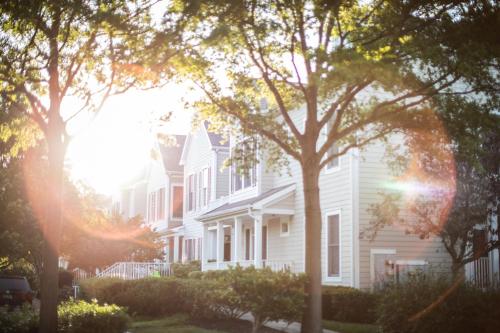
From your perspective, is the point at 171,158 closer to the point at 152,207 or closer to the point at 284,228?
the point at 152,207

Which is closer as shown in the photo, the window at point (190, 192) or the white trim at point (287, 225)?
the white trim at point (287, 225)

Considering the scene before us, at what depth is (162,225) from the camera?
1665 inches

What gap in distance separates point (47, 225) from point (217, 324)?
5.56 metres

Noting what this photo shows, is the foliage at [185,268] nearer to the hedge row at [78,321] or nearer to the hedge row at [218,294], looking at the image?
the hedge row at [218,294]

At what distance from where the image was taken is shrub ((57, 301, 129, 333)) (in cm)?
1405

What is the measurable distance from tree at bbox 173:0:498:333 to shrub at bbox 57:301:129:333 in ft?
13.5

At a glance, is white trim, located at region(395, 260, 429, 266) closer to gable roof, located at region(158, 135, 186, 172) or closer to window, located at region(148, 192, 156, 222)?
gable roof, located at region(158, 135, 186, 172)

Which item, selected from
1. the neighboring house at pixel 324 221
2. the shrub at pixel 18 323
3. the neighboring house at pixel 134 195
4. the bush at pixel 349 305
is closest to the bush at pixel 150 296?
the neighboring house at pixel 324 221

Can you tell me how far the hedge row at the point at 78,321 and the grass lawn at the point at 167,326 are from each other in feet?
5.77

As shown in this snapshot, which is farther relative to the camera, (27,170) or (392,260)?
(27,170)

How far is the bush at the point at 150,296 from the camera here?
20288 millimetres

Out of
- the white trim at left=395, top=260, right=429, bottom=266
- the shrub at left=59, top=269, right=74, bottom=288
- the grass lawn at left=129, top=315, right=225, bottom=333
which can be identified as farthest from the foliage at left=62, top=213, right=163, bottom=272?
the white trim at left=395, top=260, right=429, bottom=266

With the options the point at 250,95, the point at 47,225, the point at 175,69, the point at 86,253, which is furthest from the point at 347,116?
the point at 86,253

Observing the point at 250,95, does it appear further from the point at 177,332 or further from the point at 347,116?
the point at 177,332
